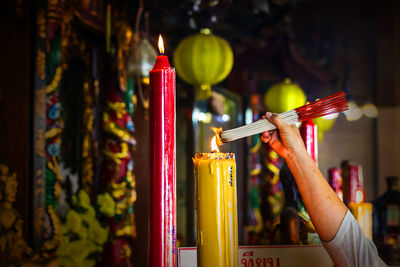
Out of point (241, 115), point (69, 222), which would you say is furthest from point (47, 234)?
point (241, 115)

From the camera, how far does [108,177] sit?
2043 mm

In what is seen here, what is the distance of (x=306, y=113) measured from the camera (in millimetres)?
564

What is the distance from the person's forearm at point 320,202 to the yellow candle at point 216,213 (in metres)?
0.12

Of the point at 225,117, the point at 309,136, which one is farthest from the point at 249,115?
the point at 309,136

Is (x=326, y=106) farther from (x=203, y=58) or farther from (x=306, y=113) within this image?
(x=203, y=58)

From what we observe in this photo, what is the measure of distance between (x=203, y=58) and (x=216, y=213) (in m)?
1.71

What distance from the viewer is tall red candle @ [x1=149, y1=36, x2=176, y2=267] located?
0.49 meters

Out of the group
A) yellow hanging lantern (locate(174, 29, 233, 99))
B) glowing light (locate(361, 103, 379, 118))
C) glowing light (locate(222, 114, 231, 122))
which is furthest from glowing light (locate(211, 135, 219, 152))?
glowing light (locate(361, 103, 379, 118))

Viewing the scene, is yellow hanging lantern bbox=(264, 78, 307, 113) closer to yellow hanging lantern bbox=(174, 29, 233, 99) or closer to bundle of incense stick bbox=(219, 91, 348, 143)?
yellow hanging lantern bbox=(174, 29, 233, 99)

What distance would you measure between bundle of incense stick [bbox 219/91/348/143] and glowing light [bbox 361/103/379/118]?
540cm

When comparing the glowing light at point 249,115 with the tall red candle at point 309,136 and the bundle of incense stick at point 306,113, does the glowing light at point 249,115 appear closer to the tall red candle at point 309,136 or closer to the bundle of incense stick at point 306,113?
the tall red candle at point 309,136

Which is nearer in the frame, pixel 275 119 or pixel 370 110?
pixel 275 119

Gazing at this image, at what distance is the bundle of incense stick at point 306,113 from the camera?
1.79 feet

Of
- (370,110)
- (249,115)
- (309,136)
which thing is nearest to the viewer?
(309,136)
